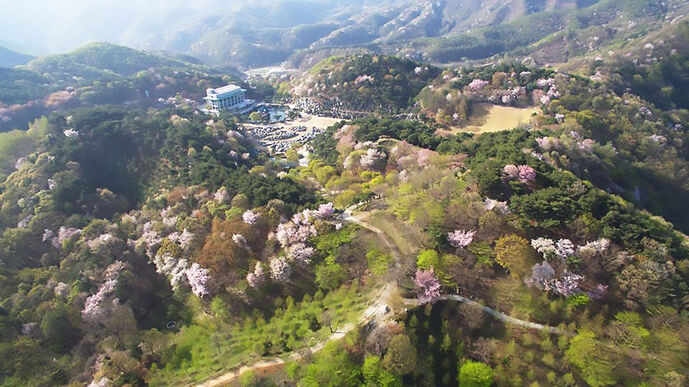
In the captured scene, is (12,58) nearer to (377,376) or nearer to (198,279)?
(198,279)

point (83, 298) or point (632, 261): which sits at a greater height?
point (83, 298)

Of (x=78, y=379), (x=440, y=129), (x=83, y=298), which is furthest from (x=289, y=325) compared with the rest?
(x=440, y=129)

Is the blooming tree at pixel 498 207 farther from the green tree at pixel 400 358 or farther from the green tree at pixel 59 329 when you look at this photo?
the green tree at pixel 59 329

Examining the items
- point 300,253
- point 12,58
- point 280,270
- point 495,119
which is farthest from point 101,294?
point 12,58

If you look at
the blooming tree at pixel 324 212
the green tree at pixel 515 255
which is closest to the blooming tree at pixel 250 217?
the blooming tree at pixel 324 212

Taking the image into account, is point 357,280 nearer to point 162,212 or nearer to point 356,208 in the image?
point 356,208
